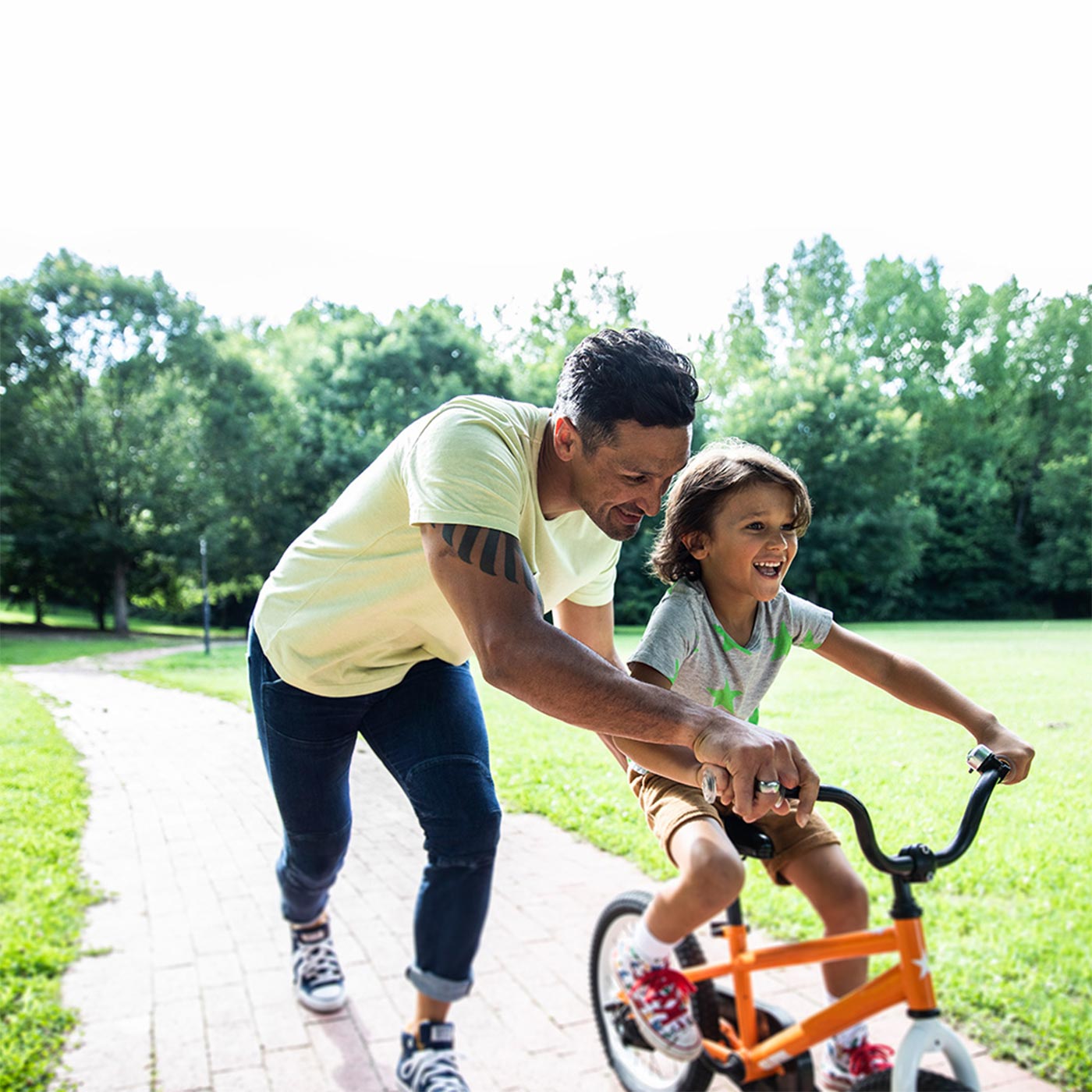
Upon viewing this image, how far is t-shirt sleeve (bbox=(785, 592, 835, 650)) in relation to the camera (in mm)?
1839

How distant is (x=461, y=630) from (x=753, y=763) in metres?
0.95

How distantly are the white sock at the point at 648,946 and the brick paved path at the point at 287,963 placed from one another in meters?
0.67

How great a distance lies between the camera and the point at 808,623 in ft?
6.05

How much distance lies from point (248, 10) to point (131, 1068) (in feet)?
8.86

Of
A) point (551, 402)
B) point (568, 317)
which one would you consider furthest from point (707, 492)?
point (551, 402)

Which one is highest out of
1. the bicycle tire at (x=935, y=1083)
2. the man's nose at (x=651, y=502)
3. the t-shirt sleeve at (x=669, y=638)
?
the man's nose at (x=651, y=502)

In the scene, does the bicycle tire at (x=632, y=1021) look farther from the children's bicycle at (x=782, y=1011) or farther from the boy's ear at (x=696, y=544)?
the boy's ear at (x=696, y=544)

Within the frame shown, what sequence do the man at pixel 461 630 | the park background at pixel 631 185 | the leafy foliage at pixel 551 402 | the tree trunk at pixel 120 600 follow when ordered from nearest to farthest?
the man at pixel 461 630
the park background at pixel 631 185
the leafy foliage at pixel 551 402
the tree trunk at pixel 120 600

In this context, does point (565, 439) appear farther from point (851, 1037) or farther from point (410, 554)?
point (851, 1037)

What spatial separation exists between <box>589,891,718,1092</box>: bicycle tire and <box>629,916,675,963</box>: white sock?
14 centimetres

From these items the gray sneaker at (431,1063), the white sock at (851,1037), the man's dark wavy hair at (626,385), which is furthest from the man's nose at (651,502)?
the gray sneaker at (431,1063)

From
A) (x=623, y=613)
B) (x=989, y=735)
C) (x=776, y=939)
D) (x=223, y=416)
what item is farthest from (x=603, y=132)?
(x=223, y=416)

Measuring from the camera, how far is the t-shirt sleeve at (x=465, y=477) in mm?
1520

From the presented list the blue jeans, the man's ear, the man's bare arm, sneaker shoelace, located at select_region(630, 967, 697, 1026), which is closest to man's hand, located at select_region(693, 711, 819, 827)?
the man's bare arm
